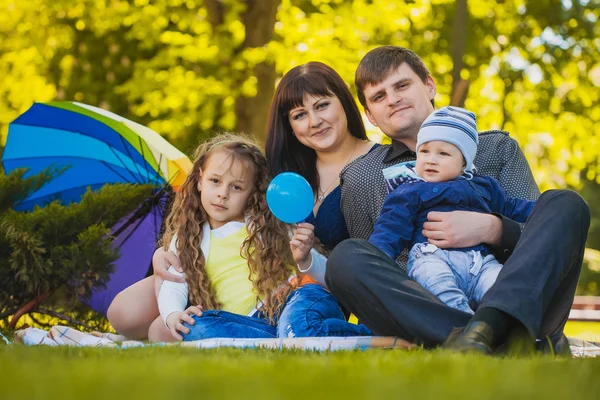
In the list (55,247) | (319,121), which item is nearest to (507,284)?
(319,121)

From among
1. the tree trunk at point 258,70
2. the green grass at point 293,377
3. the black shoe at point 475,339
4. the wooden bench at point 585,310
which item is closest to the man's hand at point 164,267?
the green grass at point 293,377

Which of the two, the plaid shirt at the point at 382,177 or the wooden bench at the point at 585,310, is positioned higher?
the plaid shirt at the point at 382,177

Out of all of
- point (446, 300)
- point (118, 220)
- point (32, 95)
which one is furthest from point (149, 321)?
point (32, 95)

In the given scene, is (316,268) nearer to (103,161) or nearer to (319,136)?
(319,136)

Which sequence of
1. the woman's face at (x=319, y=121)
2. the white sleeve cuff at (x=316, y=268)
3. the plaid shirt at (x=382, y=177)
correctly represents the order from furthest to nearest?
1. the woman's face at (x=319, y=121)
2. the plaid shirt at (x=382, y=177)
3. the white sleeve cuff at (x=316, y=268)

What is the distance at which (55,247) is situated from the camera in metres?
4.86

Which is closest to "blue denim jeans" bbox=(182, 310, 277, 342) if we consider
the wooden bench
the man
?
the man

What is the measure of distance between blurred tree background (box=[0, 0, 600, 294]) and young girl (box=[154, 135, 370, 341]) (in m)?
5.34

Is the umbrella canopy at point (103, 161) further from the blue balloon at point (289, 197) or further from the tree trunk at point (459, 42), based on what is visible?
the tree trunk at point (459, 42)

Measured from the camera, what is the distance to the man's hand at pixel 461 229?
3496 millimetres

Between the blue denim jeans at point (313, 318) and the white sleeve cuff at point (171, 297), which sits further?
the white sleeve cuff at point (171, 297)

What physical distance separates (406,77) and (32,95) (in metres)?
10.5

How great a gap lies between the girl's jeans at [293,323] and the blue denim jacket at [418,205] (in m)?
0.47

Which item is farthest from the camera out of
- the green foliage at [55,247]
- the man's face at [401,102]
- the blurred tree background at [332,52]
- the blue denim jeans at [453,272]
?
the blurred tree background at [332,52]
